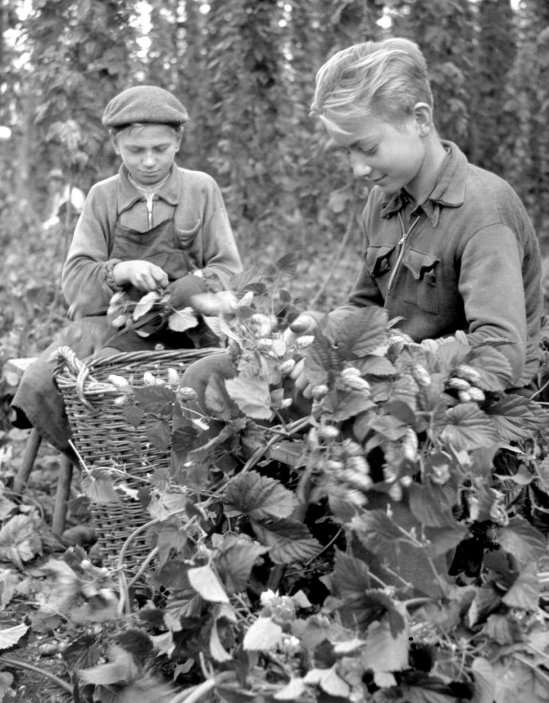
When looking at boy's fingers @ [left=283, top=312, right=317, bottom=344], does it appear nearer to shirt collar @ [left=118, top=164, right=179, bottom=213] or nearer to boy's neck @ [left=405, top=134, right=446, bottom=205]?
boy's neck @ [left=405, top=134, right=446, bottom=205]

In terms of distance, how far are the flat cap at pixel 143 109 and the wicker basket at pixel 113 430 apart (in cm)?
71

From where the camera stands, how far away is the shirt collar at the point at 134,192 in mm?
2818

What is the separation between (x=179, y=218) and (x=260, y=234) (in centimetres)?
401

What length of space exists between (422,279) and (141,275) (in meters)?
0.86

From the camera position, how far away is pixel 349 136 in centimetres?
184

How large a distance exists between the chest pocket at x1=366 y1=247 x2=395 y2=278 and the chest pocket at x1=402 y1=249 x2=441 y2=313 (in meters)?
0.08

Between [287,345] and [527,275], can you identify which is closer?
[287,345]

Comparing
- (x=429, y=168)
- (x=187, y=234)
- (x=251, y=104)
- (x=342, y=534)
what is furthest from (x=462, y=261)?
(x=251, y=104)

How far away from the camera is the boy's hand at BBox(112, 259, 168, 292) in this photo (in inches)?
99.4

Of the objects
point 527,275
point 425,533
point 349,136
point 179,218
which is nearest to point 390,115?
point 349,136

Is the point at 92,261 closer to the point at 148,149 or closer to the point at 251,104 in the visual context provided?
the point at 148,149

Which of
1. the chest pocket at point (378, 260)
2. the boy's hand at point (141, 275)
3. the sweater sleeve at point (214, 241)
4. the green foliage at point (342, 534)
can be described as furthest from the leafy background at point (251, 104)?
the green foliage at point (342, 534)

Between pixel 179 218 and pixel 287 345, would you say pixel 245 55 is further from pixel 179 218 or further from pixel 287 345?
pixel 287 345

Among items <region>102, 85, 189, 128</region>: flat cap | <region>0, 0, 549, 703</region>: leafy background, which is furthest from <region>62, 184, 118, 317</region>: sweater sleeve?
<region>0, 0, 549, 703</region>: leafy background
